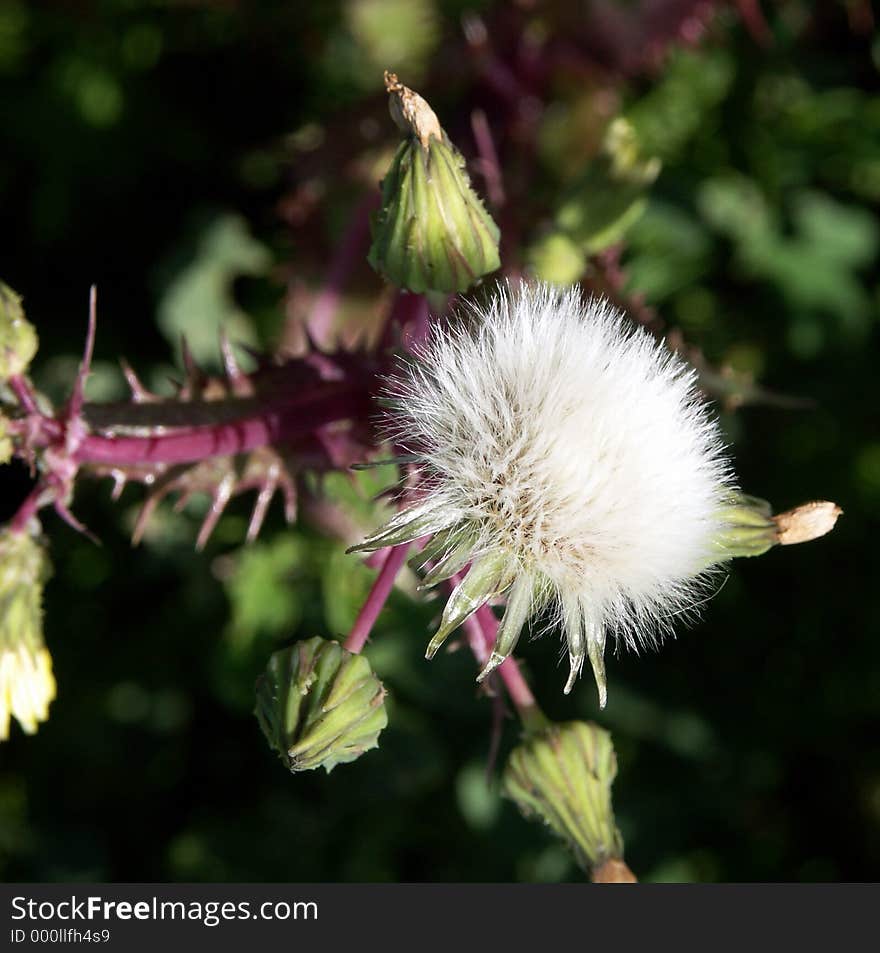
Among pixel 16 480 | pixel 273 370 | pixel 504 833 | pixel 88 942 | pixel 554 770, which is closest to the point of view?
pixel 554 770

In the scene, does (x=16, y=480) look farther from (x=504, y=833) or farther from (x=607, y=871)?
(x=607, y=871)

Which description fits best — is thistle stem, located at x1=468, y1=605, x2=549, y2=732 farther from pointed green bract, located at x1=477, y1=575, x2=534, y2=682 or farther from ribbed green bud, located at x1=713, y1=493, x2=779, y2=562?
ribbed green bud, located at x1=713, y1=493, x2=779, y2=562

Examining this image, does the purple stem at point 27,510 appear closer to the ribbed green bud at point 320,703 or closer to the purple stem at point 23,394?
the purple stem at point 23,394

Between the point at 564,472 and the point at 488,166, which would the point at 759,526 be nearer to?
the point at 564,472

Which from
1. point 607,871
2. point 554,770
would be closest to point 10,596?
point 554,770

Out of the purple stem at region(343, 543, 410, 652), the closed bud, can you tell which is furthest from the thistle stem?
the purple stem at region(343, 543, 410, 652)

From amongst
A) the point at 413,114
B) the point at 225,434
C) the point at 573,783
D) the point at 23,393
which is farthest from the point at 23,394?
the point at 573,783
